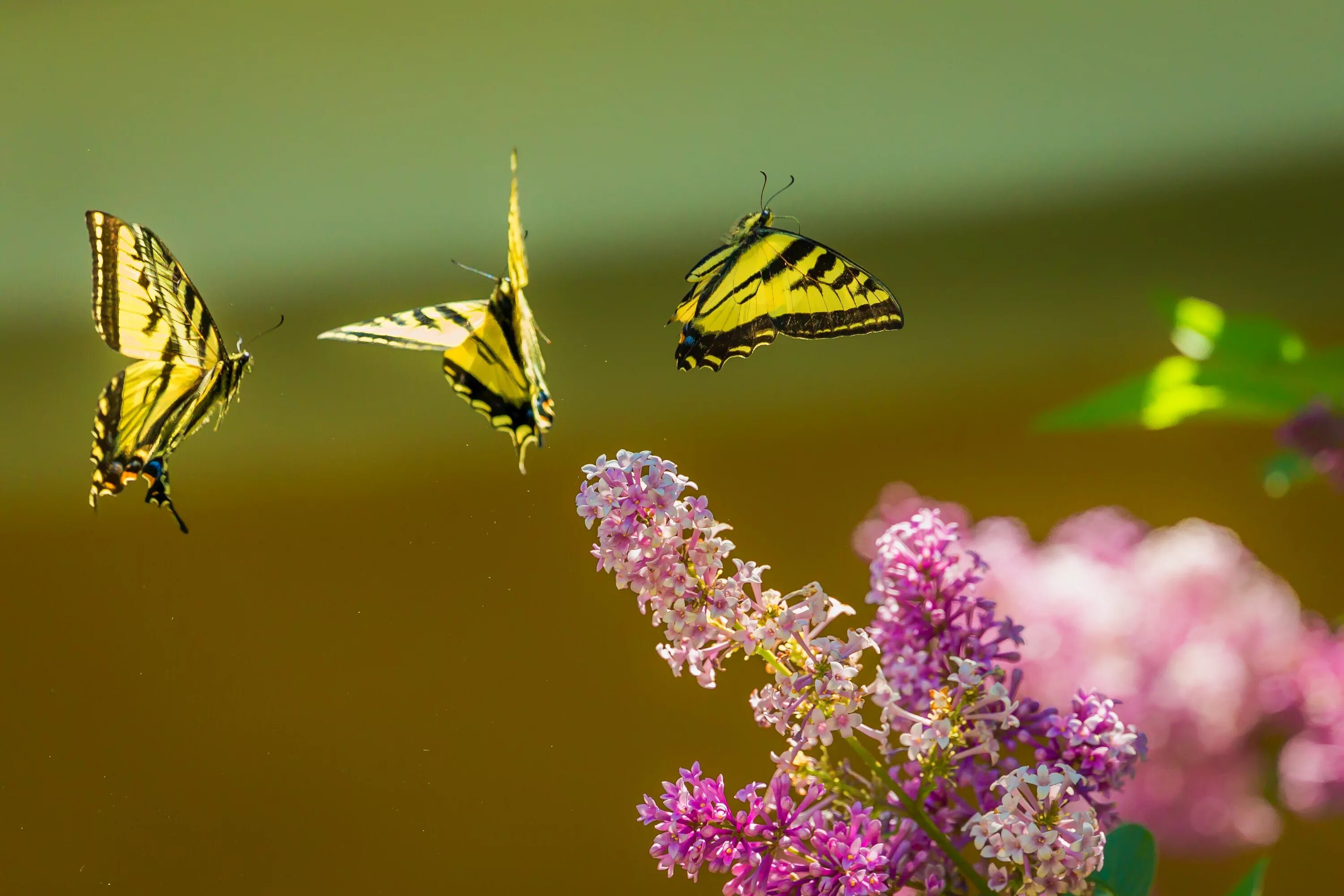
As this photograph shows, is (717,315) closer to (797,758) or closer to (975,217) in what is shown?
(797,758)

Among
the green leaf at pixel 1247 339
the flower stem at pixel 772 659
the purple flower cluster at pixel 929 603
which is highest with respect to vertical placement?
the green leaf at pixel 1247 339

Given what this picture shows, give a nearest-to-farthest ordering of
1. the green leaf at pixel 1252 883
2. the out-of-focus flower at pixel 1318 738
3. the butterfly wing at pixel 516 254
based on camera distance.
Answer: the butterfly wing at pixel 516 254, the green leaf at pixel 1252 883, the out-of-focus flower at pixel 1318 738

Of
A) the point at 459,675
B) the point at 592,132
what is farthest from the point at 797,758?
the point at 592,132

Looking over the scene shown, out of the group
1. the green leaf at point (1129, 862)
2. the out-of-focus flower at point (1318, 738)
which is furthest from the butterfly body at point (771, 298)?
the out-of-focus flower at point (1318, 738)

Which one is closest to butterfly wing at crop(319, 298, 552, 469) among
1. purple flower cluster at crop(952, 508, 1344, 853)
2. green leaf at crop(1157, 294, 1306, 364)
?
green leaf at crop(1157, 294, 1306, 364)

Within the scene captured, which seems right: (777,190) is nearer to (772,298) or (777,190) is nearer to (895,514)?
(895,514)

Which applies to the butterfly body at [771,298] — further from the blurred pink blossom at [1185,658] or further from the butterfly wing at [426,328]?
the blurred pink blossom at [1185,658]

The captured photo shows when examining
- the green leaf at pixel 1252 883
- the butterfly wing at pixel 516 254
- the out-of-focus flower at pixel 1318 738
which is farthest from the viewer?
the out-of-focus flower at pixel 1318 738
